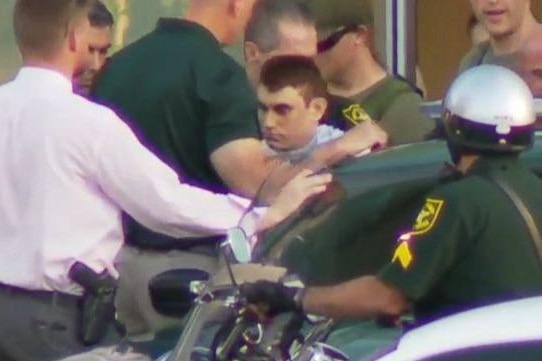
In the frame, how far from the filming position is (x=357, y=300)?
484cm

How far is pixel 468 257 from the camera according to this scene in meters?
4.81

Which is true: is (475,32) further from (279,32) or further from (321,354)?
(321,354)

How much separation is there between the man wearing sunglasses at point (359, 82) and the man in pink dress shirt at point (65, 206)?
1.47 m

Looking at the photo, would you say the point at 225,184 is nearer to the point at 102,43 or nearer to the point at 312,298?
the point at 312,298

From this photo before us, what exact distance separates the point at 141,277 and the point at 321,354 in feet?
6.15

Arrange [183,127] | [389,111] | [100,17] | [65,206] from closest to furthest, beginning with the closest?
[65,206]
[183,127]
[389,111]
[100,17]

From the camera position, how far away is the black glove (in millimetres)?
4809

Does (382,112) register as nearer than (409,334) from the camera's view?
No

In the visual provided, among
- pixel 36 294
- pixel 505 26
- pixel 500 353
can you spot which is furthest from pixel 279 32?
pixel 500 353

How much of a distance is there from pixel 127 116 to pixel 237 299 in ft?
5.33

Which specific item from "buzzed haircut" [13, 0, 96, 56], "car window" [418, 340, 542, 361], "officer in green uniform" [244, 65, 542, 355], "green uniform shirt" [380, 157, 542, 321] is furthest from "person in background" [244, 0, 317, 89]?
"car window" [418, 340, 542, 361]

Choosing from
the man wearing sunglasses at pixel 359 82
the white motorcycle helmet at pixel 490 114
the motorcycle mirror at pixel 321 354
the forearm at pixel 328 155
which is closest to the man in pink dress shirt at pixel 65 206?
the forearm at pixel 328 155

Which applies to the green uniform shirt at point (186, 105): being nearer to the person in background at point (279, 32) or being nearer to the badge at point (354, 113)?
the badge at point (354, 113)

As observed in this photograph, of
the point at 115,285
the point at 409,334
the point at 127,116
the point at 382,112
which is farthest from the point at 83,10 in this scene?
the point at 409,334
